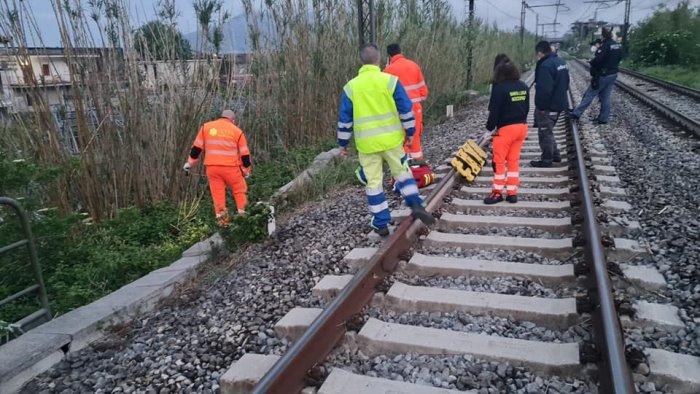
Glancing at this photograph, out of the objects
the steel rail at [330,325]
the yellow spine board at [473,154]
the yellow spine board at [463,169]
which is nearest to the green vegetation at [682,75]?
the yellow spine board at [473,154]

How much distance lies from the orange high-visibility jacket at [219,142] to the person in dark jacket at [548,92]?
4.18 metres

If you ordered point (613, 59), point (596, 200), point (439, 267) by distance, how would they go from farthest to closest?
1. point (613, 59)
2. point (596, 200)
3. point (439, 267)

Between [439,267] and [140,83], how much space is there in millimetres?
4789

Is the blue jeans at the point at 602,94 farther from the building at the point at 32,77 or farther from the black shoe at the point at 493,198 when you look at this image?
the building at the point at 32,77

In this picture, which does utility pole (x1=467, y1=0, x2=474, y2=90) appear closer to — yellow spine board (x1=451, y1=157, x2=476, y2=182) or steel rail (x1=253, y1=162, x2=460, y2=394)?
yellow spine board (x1=451, y1=157, x2=476, y2=182)

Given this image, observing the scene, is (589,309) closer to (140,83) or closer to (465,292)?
(465,292)

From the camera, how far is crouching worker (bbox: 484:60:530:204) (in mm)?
5574

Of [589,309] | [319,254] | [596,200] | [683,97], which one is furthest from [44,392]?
[683,97]

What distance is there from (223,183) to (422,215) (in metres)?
2.86

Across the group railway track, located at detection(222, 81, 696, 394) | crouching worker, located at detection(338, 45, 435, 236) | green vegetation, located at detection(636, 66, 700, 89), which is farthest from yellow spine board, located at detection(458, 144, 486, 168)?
green vegetation, located at detection(636, 66, 700, 89)

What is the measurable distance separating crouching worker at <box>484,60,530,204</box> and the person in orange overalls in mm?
2981

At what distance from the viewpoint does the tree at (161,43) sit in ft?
22.1

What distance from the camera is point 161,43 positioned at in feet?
22.9

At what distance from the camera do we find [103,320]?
145 inches
